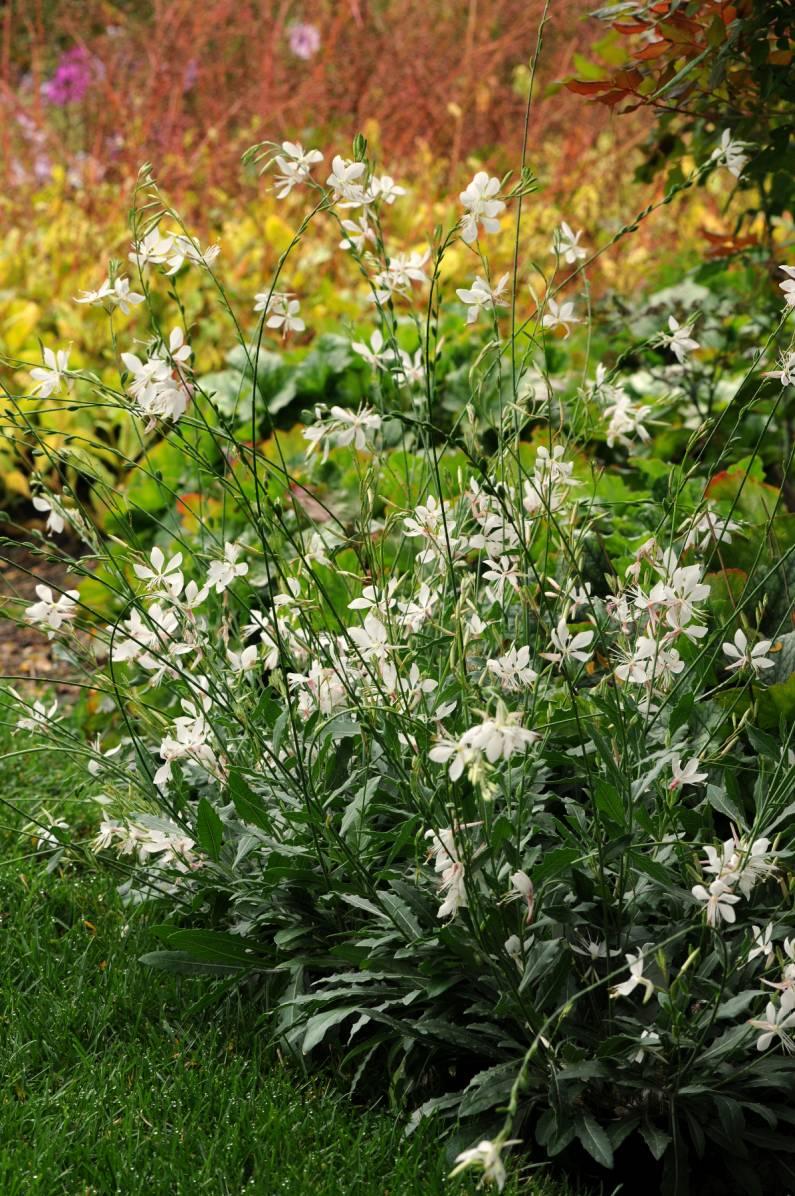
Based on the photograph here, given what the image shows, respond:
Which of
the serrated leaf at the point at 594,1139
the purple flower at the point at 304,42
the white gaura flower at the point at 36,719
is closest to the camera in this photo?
the serrated leaf at the point at 594,1139

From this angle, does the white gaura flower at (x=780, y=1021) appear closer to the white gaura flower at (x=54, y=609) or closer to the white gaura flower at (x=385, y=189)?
the white gaura flower at (x=54, y=609)

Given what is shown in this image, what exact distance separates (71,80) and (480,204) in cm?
825

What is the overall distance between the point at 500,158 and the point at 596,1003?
670cm

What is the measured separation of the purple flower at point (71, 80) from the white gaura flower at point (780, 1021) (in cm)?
672

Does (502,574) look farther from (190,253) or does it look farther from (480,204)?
(190,253)

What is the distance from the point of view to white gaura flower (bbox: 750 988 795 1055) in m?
1.58

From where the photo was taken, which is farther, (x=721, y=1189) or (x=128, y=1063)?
(x=128, y=1063)

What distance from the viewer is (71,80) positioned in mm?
9102

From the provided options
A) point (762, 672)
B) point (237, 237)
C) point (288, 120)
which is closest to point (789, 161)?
point (762, 672)

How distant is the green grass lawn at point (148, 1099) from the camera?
1724 mm

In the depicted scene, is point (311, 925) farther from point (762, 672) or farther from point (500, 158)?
point (500, 158)

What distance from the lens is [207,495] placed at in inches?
134

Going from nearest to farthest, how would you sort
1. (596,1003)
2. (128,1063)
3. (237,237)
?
1. (596,1003)
2. (128,1063)
3. (237,237)

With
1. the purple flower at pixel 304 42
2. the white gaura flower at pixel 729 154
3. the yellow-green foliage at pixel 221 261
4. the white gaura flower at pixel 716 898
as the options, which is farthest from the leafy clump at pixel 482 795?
the purple flower at pixel 304 42
